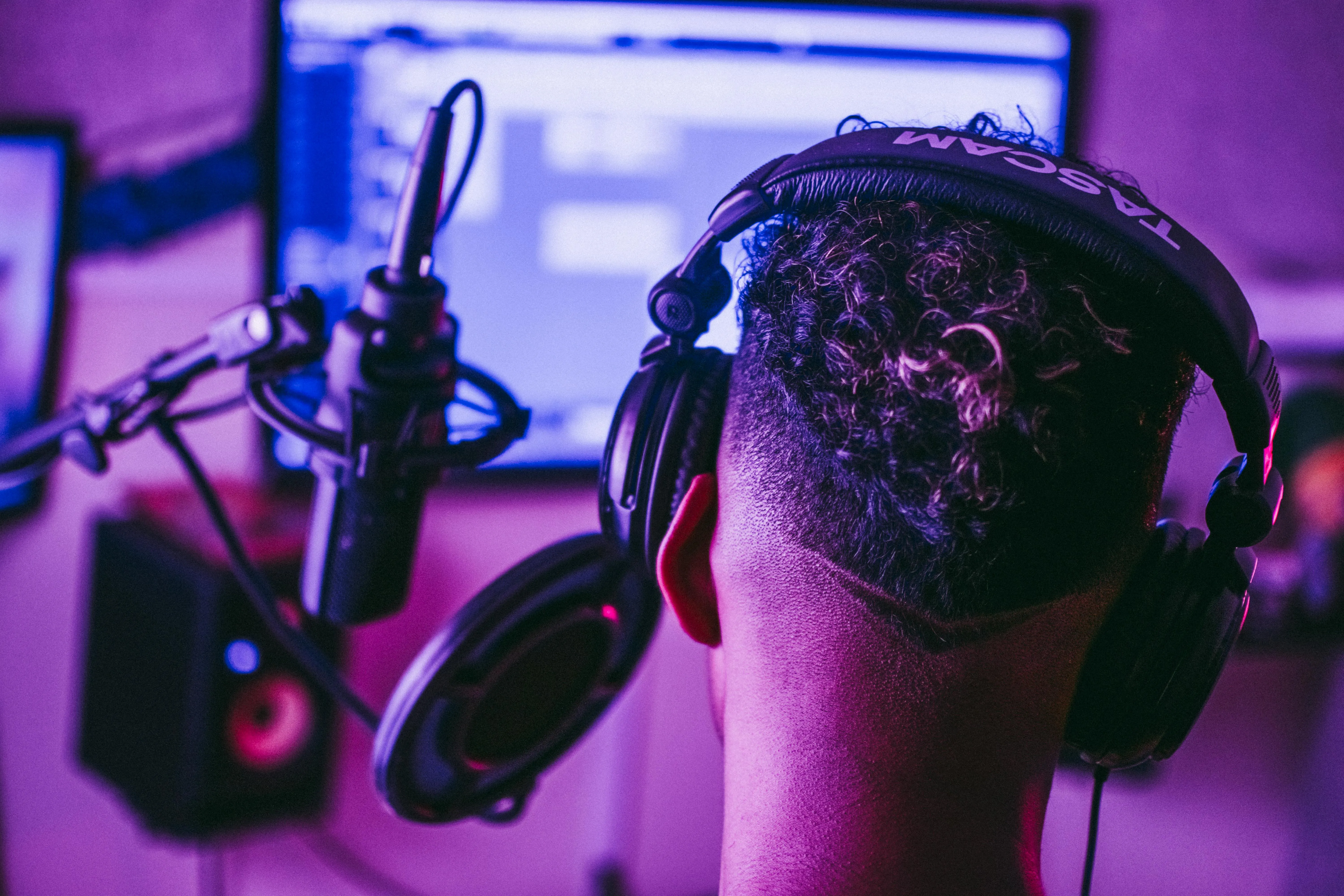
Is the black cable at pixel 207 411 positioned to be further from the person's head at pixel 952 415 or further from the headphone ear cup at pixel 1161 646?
the headphone ear cup at pixel 1161 646

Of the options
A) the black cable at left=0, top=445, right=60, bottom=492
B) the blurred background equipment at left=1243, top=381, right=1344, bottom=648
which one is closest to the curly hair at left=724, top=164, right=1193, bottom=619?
the black cable at left=0, top=445, right=60, bottom=492

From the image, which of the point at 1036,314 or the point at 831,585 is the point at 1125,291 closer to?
the point at 1036,314

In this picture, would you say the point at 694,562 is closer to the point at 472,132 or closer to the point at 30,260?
the point at 472,132

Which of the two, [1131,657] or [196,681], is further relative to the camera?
[196,681]

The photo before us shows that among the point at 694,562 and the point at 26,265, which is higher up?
the point at 26,265

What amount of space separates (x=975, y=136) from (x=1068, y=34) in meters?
1.22

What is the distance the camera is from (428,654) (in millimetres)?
663

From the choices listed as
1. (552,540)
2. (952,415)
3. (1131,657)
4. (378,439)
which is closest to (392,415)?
(378,439)

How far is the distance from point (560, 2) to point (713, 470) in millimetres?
961

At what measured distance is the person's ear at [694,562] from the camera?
2.03 feet

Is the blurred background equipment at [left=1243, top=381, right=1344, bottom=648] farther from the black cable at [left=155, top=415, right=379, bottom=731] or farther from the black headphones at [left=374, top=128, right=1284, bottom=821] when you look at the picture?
the black cable at [left=155, top=415, right=379, bottom=731]

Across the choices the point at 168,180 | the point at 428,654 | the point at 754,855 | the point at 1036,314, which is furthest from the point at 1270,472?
the point at 168,180

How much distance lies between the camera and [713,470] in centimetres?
63

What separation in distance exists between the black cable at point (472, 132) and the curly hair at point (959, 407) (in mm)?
194
